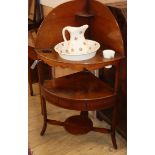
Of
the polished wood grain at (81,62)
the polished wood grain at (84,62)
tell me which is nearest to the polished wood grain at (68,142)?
the polished wood grain at (81,62)

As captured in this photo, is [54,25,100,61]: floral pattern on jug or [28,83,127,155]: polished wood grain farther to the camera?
[28,83,127,155]: polished wood grain

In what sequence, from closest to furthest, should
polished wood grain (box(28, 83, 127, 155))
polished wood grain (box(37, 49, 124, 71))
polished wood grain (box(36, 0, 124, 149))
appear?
1. polished wood grain (box(37, 49, 124, 71))
2. polished wood grain (box(36, 0, 124, 149))
3. polished wood grain (box(28, 83, 127, 155))

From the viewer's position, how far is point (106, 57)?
1717 mm

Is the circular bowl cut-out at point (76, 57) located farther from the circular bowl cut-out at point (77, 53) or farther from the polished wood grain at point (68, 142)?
the polished wood grain at point (68, 142)

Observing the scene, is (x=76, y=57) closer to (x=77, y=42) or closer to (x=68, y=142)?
(x=77, y=42)

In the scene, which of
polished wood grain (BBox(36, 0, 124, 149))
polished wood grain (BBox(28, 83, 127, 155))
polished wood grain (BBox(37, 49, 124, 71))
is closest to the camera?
polished wood grain (BBox(37, 49, 124, 71))

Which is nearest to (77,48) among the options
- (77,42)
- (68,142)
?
(77,42)

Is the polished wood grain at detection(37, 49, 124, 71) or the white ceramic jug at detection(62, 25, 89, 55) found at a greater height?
the white ceramic jug at detection(62, 25, 89, 55)

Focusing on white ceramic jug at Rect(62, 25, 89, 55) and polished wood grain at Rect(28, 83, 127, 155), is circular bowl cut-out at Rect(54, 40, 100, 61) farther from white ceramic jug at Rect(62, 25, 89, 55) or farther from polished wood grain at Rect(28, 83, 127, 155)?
polished wood grain at Rect(28, 83, 127, 155)

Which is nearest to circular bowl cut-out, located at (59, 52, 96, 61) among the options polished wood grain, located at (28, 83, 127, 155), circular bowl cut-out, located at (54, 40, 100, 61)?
circular bowl cut-out, located at (54, 40, 100, 61)
